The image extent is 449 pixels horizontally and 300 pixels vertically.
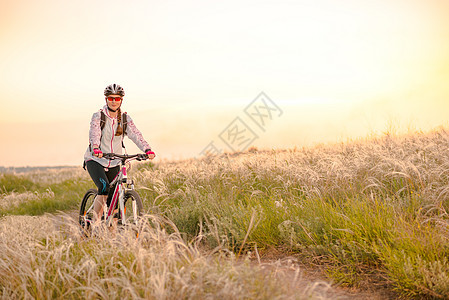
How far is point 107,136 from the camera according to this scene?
6.68m

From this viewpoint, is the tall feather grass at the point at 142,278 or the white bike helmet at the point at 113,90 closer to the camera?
the tall feather grass at the point at 142,278

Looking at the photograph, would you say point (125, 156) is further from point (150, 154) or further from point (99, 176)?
point (99, 176)

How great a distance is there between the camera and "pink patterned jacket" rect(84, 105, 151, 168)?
6.51 m

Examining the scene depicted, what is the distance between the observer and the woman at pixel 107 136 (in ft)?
21.3

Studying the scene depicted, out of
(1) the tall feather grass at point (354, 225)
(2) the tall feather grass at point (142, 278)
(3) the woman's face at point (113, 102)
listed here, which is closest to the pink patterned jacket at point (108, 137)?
(3) the woman's face at point (113, 102)

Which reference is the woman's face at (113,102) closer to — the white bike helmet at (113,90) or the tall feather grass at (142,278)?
the white bike helmet at (113,90)

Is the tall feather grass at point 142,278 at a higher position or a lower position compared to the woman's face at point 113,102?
lower

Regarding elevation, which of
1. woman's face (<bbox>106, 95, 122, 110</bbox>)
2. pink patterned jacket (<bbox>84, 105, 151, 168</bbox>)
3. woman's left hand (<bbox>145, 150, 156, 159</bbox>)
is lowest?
woman's left hand (<bbox>145, 150, 156, 159</bbox>)

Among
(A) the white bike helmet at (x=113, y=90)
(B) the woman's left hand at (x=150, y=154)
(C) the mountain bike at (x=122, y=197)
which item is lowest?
(C) the mountain bike at (x=122, y=197)

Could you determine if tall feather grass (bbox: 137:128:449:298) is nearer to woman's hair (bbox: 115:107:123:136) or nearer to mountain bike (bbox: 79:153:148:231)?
mountain bike (bbox: 79:153:148:231)

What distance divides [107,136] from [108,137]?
2cm

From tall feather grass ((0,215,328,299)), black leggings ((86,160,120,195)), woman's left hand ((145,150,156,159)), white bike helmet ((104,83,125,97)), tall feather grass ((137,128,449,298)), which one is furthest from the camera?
black leggings ((86,160,120,195))

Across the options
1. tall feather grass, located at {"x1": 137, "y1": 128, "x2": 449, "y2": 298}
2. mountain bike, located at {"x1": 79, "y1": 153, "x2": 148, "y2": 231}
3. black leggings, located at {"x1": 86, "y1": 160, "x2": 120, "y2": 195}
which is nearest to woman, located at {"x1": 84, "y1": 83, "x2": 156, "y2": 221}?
black leggings, located at {"x1": 86, "y1": 160, "x2": 120, "y2": 195}

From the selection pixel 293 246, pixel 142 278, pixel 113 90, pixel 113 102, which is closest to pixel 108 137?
pixel 113 102
